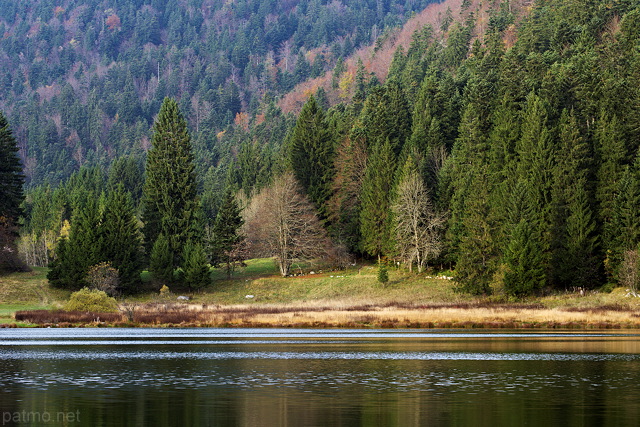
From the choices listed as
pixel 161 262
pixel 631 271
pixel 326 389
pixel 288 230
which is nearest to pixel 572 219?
pixel 631 271

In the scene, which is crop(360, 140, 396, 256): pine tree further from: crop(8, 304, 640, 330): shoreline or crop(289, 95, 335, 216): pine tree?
crop(8, 304, 640, 330): shoreline

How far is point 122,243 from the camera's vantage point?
101 meters

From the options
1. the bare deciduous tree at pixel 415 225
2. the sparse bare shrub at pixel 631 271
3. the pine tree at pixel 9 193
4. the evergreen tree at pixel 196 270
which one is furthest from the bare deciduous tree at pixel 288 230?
the sparse bare shrub at pixel 631 271

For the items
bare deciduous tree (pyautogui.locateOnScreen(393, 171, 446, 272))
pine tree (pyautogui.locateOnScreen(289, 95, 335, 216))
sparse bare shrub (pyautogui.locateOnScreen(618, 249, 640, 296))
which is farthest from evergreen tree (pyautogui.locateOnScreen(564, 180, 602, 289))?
pine tree (pyautogui.locateOnScreen(289, 95, 335, 216))

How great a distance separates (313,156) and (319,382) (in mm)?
94866

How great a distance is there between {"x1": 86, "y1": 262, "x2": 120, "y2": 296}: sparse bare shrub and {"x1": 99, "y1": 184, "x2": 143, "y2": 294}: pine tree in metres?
2.83

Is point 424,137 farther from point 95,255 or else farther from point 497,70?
point 95,255

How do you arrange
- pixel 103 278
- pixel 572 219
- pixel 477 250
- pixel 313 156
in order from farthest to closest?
pixel 313 156, pixel 103 278, pixel 477 250, pixel 572 219

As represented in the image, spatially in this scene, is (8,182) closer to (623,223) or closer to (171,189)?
(171,189)

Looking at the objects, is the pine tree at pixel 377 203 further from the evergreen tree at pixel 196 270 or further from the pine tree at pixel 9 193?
the pine tree at pixel 9 193

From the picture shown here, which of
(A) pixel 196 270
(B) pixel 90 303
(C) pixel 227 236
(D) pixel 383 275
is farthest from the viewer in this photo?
(C) pixel 227 236

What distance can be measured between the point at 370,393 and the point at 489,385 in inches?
206

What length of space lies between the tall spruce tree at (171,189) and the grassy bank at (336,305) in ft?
26.2

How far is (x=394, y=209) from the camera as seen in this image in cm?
9938
